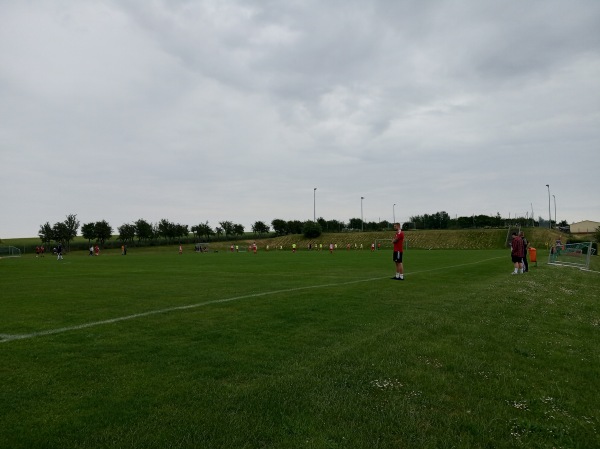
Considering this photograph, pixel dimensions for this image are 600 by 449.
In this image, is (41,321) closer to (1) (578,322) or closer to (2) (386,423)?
(2) (386,423)

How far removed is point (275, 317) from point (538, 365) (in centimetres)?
481

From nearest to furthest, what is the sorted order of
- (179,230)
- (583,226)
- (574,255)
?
(574,255), (179,230), (583,226)

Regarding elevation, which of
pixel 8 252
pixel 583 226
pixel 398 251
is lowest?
pixel 8 252

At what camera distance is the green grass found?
3.68 metres

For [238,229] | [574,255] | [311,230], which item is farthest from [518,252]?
[238,229]

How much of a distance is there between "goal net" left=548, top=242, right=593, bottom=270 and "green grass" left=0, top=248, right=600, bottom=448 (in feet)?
66.3

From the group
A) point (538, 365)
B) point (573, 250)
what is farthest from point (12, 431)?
point (573, 250)

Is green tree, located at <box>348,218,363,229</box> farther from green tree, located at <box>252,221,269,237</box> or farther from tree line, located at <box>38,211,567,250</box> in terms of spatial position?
green tree, located at <box>252,221,269,237</box>

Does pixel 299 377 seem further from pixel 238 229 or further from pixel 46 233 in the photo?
pixel 238 229

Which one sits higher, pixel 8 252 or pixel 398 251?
pixel 398 251

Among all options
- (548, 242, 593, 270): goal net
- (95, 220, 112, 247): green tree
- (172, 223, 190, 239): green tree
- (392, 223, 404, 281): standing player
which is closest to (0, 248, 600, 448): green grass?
(392, 223, 404, 281): standing player

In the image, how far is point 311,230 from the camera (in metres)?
110

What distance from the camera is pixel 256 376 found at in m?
5.05

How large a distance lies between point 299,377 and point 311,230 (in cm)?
10538
